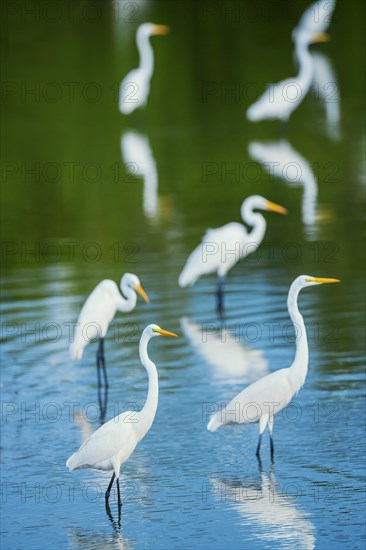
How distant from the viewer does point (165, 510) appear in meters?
7.59

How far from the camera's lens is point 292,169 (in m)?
19.0

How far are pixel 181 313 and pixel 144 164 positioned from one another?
27.3ft

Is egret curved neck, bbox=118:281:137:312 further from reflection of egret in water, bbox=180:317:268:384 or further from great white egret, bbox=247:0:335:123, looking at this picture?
great white egret, bbox=247:0:335:123

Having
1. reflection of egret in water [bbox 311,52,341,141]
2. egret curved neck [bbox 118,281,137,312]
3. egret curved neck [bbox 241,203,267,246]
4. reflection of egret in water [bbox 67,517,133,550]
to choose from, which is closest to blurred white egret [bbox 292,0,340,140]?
reflection of egret in water [bbox 311,52,341,141]

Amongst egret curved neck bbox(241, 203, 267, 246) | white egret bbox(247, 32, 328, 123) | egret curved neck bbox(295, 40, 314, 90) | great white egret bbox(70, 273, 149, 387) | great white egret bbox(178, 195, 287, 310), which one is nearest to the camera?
great white egret bbox(70, 273, 149, 387)

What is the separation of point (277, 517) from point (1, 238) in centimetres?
907

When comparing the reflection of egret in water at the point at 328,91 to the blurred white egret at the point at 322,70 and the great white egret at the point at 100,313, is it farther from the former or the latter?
the great white egret at the point at 100,313

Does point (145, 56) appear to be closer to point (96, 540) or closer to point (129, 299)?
point (129, 299)

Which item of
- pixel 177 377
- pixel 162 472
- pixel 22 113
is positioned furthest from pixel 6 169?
pixel 162 472

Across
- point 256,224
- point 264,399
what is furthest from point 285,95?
point 264,399

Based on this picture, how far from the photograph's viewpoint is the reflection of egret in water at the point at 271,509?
281 inches

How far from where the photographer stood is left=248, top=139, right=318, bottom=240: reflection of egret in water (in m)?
16.0

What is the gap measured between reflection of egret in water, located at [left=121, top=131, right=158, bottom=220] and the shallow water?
0.06m

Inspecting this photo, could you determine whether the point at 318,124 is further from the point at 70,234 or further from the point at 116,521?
the point at 116,521
